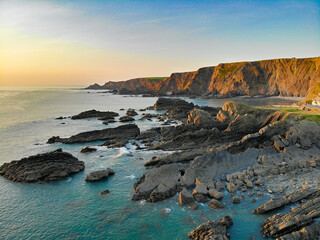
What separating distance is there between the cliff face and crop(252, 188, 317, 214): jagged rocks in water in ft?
316

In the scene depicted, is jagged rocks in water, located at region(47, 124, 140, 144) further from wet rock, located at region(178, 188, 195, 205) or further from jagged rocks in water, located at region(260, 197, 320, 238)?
jagged rocks in water, located at region(260, 197, 320, 238)

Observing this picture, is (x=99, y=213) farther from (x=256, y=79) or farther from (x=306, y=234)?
(x=256, y=79)

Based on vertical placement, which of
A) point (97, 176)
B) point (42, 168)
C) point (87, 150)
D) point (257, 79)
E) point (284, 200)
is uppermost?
point (257, 79)

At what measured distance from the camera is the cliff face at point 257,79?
11675cm

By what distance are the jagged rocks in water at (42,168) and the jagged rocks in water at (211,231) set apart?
1873 centimetres

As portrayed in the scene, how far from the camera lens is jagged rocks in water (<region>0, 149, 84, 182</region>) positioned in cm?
2778

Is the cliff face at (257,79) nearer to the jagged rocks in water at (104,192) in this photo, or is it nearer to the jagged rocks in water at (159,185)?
the jagged rocks in water at (159,185)

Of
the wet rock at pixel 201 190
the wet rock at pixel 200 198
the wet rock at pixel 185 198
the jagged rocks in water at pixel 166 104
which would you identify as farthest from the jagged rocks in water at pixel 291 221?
the jagged rocks in water at pixel 166 104

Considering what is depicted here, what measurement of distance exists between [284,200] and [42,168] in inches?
1084

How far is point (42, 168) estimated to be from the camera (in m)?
28.9

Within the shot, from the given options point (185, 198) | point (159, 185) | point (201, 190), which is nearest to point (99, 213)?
point (159, 185)

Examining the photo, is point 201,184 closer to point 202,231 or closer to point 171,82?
point 202,231

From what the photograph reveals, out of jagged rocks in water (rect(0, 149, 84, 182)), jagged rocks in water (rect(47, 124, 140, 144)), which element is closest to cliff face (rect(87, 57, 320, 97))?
jagged rocks in water (rect(47, 124, 140, 144))

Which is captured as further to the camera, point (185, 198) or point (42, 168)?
point (42, 168)
